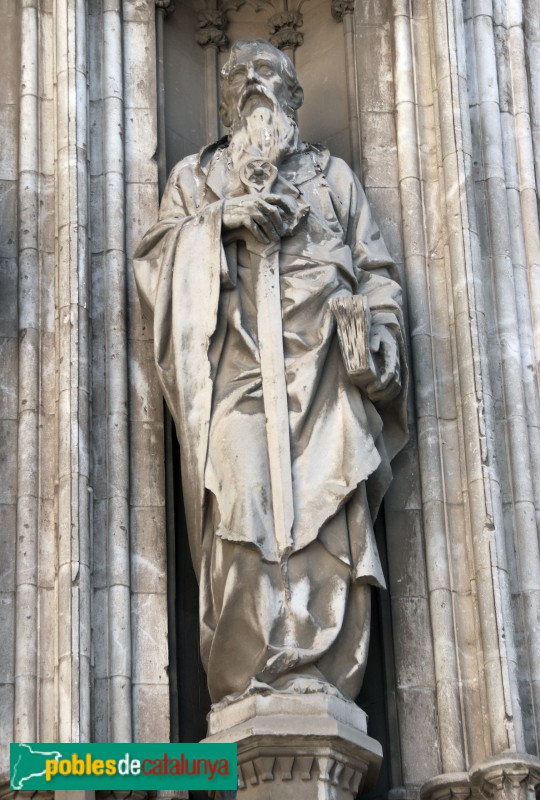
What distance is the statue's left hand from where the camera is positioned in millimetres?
12438

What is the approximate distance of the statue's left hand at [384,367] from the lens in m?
12.4

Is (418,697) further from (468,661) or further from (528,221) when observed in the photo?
(528,221)

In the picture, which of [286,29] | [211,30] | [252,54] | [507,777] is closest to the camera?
[507,777]

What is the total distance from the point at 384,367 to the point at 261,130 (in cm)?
147

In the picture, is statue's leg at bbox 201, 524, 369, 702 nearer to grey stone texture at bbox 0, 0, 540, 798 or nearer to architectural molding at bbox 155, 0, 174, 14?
grey stone texture at bbox 0, 0, 540, 798

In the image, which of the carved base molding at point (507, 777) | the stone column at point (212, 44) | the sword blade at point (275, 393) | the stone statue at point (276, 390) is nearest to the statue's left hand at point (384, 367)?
the stone statue at point (276, 390)

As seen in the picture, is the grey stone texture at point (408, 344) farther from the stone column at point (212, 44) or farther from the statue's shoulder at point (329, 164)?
the statue's shoulder at point (329, 164)

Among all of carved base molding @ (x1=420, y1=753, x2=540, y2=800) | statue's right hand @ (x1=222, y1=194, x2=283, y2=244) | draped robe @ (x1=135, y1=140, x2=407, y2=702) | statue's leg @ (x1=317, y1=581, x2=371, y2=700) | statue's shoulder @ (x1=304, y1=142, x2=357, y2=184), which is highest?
statue's shoulder @ (x1=304, y1=142, x2=357, y2=184)

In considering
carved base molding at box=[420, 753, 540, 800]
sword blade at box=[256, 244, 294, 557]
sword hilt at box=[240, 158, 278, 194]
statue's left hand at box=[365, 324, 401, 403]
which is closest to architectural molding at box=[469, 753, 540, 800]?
carved base molding at box=[420, 753, 540, 800]

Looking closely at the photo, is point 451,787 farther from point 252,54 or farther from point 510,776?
point 252,54

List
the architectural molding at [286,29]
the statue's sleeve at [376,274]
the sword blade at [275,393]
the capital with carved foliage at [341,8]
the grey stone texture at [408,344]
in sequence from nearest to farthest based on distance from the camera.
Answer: the sword blade at [275,393]
the grey stone texture at [408,344]
the statue's sleeve at [376,274]
the capital with carved foliage at [341,8]
the architectural molding at [286,29]

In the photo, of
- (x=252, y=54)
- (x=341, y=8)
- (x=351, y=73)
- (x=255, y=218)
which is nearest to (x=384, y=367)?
(x=255, y=218)

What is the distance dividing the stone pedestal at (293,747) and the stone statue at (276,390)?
0.35 ft

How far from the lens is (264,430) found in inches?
485
